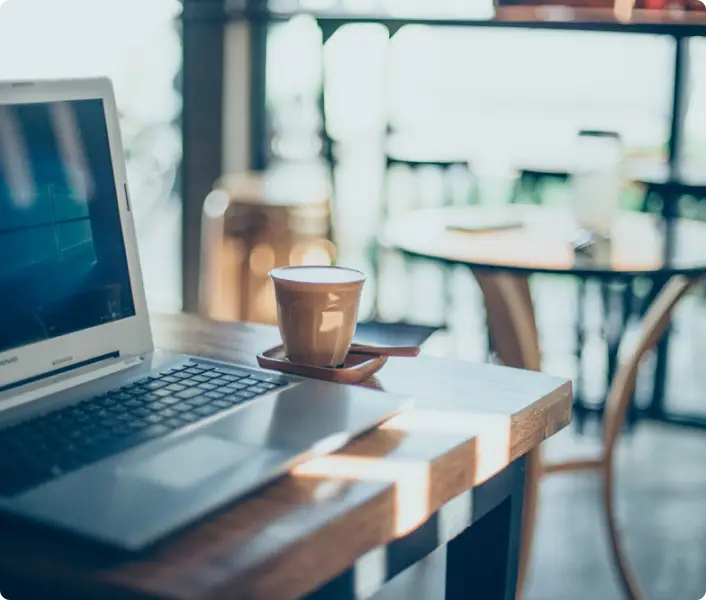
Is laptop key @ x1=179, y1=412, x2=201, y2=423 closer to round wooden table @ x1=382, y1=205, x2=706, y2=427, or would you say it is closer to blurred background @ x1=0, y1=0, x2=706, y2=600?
round wooden table @ x1=382, y1=205, x2=706, y2=427

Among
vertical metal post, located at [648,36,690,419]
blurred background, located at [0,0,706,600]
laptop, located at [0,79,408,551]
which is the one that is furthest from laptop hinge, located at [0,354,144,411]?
vertical metal post, located at [648,36,690,419]

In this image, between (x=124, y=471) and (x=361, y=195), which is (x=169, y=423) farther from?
(x=361, y=195)

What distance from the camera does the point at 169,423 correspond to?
2.60ft

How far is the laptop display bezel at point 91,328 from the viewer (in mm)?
884

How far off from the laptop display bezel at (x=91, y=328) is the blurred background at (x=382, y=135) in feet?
5.80

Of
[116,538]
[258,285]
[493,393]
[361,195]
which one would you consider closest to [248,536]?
[116,538]

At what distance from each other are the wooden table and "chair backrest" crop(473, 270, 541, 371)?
2.94 feet

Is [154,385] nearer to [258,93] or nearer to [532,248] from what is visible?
[532,248]

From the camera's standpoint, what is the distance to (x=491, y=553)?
39.3 inches

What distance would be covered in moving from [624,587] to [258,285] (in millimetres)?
1344

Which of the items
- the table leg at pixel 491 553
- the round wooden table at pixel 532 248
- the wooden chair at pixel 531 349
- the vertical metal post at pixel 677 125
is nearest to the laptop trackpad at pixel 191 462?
the table leg at pixel 491 553

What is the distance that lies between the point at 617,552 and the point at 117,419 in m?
1.50

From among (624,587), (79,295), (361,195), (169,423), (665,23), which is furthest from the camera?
(361,195)

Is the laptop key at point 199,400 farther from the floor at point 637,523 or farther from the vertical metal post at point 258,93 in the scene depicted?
the vertical metal post at point 258,93
